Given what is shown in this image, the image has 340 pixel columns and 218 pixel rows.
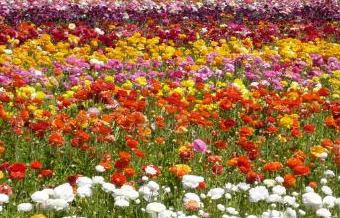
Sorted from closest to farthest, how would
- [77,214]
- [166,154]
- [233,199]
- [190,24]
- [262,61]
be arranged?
[77,214]
[233,199]
[166,154]
[262,61]
[190,24]

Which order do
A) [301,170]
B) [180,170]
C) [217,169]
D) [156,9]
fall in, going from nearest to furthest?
[301,170], [180,170], [217,169], [156,9]

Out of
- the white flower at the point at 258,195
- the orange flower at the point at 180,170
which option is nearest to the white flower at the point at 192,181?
the orange flower at the point at 180,170

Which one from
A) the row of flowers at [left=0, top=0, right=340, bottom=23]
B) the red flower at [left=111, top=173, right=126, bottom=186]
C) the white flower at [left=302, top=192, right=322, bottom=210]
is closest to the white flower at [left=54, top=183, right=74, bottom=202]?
the red flower at [left=111, top=173, right=126, bottom=186]

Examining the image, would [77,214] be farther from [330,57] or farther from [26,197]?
[330,57]

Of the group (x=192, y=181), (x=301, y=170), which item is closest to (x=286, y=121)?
(x=301, y=170)

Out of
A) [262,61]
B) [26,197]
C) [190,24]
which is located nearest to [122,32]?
[190,24]

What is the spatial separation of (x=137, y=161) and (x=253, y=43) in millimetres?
6004

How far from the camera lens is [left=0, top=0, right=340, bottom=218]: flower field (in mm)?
4078

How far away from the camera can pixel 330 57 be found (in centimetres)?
897

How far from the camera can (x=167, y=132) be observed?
5832mm

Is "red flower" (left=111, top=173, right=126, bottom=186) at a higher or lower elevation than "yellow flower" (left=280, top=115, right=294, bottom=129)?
higher

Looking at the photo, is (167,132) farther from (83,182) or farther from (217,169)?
(83,182)

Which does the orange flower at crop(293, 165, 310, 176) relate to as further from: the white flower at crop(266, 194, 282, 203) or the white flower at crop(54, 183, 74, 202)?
the white flower at crop(54, 183, 74, 202)

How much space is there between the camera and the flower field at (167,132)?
13.4 ft
